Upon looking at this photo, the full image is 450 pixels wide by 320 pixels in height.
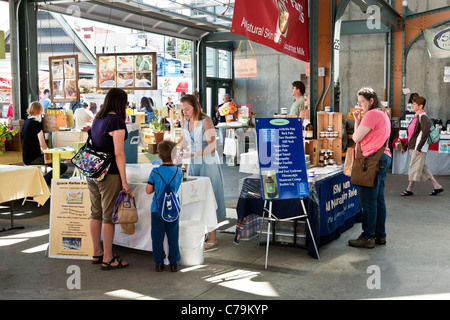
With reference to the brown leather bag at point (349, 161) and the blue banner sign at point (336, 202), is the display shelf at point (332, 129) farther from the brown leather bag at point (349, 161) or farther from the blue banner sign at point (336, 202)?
the brown leather bag at point (349, 161)

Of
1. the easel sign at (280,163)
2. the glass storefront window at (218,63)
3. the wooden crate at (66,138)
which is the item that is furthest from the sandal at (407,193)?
the glass storefront window at (218,63)

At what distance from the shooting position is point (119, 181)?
4617mm

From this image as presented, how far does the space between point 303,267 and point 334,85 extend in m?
3.38

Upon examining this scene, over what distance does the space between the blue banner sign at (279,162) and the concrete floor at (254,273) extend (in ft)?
2.20

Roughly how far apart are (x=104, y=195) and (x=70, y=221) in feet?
2.22

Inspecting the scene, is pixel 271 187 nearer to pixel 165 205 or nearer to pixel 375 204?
pixel 165 205

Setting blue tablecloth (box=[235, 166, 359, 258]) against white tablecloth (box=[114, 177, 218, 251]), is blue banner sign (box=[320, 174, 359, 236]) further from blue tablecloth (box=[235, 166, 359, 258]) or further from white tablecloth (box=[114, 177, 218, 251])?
white tablecloth (box=[114, 177, 218, 251])

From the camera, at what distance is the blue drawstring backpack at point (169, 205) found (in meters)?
4.45

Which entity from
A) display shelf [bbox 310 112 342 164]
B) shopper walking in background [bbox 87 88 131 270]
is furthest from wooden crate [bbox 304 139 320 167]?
shopper walking in background [bbox 87 88 131 270]

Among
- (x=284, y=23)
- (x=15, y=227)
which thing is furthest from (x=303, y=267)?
(x=15, y=227)

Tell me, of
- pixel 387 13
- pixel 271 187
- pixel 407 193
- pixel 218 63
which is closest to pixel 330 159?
pixel 271 187

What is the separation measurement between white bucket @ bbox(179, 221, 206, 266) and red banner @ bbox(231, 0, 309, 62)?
75.0 inches

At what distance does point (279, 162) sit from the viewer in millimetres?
4848

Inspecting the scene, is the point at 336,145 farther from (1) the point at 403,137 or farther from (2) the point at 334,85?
(1) the point at 403,137
